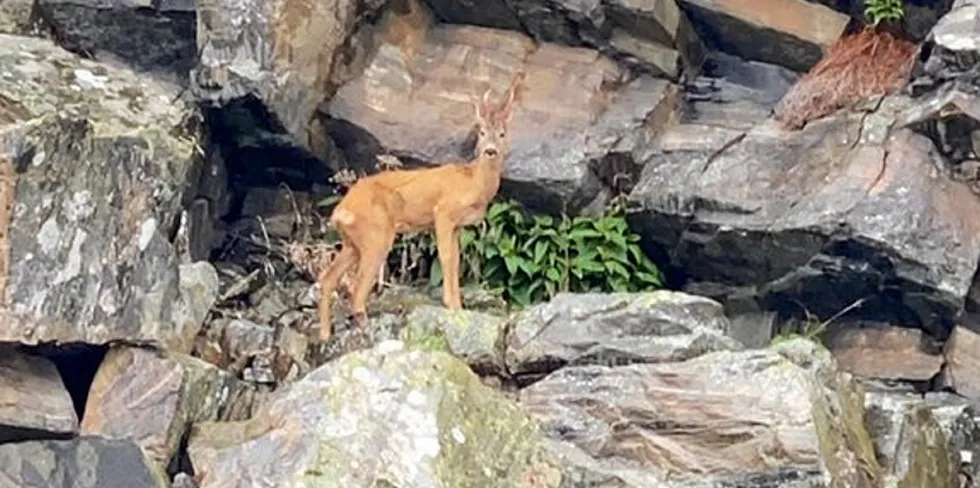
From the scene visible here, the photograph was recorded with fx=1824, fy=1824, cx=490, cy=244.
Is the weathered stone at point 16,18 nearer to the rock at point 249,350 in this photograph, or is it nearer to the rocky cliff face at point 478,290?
the rocky cliff face at point 478,290

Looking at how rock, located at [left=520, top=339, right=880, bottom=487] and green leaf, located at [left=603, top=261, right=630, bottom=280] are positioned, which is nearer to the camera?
rock, located at [left=520, top=339, right=880, bottom=487]

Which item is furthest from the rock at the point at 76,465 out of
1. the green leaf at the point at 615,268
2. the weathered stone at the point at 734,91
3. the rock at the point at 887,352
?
the weathered stone at the point at 734,91

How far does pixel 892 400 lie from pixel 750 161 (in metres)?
3.45

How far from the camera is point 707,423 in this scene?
11094 millimetres

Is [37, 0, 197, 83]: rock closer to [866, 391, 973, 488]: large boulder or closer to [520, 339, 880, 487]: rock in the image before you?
[520, 339, 880, 487]: rock

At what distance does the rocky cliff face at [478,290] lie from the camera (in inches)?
421

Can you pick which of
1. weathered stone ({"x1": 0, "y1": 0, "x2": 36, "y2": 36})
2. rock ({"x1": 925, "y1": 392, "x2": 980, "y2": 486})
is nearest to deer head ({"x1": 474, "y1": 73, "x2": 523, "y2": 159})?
rock ({"x1": 925, "y1": 392, "x2": 980, "y2": 486})

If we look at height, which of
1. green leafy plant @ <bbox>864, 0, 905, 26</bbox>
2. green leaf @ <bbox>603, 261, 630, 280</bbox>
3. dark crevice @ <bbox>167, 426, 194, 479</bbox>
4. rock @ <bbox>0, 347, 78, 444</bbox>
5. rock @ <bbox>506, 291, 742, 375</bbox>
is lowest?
green leaf @ <bbox>603, 261, 630, 280</bbox>

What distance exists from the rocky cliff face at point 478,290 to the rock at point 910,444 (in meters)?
0.03

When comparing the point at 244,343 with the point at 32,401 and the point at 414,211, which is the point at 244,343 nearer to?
the point at 414,211

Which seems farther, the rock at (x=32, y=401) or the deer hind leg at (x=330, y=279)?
the deer hind leg at (x=330, y=279)

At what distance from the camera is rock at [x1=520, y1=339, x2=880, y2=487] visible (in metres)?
10.8

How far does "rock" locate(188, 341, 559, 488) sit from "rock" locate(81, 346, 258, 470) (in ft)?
1.55

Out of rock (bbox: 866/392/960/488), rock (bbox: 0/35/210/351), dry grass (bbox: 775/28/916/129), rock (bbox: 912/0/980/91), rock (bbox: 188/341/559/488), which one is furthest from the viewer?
dry grass (bbox: 775/28/916/129)
